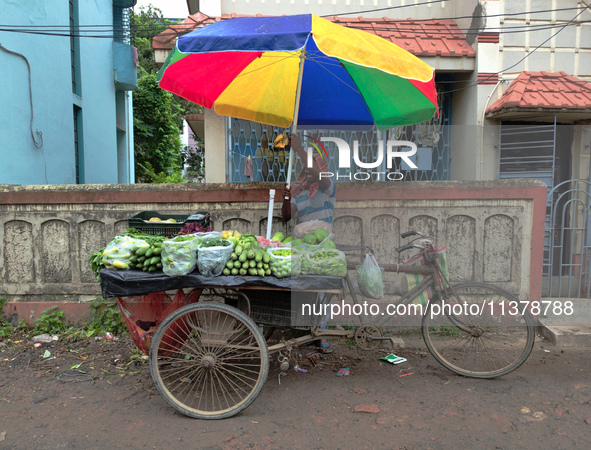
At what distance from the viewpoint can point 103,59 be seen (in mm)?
11352

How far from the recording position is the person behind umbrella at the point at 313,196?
4.10 metres

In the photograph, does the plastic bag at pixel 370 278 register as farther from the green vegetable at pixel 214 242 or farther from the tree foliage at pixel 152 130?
the tree foliage at pixel 152 130

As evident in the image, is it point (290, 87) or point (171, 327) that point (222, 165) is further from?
point (171, 327)

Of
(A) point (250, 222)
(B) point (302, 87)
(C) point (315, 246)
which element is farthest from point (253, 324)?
(B) point (302, 87)

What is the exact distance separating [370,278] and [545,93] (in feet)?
15.7

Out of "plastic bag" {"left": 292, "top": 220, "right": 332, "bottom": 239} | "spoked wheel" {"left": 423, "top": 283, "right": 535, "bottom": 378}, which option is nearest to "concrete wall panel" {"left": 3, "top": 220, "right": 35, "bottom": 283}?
"plastic bag" {"left": 292, "top": 220, "right": 332, "bottom": 239}

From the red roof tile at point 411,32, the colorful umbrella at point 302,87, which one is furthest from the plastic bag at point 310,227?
the red roof tile at point 411,32

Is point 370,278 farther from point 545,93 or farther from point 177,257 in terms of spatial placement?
point 545,93

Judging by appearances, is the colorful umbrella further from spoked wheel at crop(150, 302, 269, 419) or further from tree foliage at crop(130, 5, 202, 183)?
tree foliage at crop(130, 5, 202, 183)

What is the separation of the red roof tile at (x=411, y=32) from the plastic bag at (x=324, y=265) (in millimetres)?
4553

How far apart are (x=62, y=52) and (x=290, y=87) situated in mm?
6639

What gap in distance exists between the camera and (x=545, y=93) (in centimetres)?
629

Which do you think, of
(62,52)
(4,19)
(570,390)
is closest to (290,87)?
(570,390)

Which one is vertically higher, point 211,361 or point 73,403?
point 211,361
